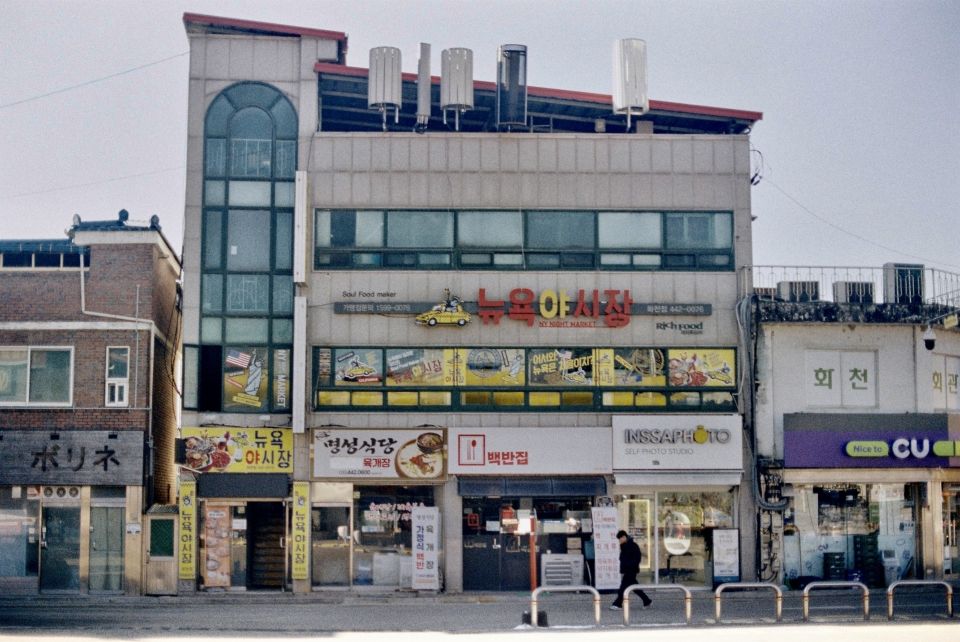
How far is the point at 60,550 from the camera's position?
30.0 meters

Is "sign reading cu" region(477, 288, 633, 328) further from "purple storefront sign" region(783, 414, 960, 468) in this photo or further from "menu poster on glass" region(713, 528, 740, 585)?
"menu poster on glass" region(713, 528, 740, 585)

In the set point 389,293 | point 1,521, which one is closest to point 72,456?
point 1,521

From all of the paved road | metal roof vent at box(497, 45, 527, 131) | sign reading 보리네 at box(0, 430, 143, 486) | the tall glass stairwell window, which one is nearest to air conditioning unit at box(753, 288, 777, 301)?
metal roof vent at box(497, 45, 527, 131)

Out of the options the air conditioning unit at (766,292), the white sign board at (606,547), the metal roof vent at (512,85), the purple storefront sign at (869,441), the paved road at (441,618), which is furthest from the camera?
the air conditioning unit at (766,292)

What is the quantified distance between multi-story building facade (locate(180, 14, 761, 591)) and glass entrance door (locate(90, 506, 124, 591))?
70.8 inches

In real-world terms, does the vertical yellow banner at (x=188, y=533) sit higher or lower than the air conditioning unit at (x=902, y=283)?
lower

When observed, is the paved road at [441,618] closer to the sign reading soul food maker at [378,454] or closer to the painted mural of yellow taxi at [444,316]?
the sign reading soul food maker at [378,454]

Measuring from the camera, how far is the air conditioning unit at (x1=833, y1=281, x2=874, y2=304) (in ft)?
103

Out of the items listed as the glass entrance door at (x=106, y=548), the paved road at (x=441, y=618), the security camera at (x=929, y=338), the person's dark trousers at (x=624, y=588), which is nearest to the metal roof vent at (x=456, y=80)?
the person's dark trousers at (x=624, y=588)

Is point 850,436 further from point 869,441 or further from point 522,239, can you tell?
point 522,239

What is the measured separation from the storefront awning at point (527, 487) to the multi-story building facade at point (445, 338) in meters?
0.06

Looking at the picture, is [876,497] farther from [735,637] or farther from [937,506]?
[735,637]

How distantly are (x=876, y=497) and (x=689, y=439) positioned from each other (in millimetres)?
5212

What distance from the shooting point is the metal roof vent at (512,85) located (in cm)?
3075
